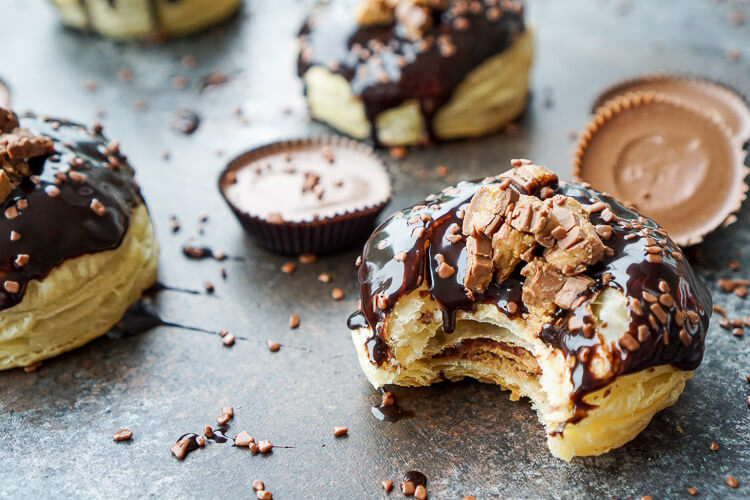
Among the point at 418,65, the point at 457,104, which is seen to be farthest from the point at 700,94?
the point at 418,65

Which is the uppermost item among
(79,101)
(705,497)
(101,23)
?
(101,23)

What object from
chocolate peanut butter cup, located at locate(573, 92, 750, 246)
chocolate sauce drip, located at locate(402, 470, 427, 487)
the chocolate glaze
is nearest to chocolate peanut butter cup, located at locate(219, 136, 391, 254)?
the chocolate glaze

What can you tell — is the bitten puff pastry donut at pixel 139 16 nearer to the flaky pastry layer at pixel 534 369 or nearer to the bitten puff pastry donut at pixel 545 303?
the bitten puff pastry donut at pixel 545 303

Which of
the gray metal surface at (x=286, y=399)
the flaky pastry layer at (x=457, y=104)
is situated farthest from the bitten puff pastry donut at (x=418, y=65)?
the gray metal surface at (x=286, y=399)

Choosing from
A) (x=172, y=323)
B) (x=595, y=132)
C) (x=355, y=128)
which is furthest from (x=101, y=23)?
(x=595, y=132)

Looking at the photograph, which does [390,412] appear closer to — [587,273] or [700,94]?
[587,273]

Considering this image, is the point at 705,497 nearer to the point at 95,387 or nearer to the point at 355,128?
the point at 95,387
